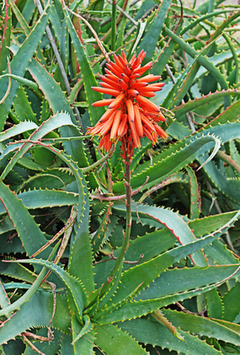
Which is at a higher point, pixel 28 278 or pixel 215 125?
pixel 215 125

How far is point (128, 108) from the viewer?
1.33ft

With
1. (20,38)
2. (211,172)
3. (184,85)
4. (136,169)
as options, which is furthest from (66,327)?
(20,38)

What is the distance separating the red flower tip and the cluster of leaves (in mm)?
134

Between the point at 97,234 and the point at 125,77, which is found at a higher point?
the point at 125,77

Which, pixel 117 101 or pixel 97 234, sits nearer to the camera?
pixel 117 101

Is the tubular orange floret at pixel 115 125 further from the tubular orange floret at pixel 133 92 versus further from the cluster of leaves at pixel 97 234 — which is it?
the cluster of leaves at pixel 97 234

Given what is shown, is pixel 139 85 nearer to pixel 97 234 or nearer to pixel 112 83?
pixel 112 83

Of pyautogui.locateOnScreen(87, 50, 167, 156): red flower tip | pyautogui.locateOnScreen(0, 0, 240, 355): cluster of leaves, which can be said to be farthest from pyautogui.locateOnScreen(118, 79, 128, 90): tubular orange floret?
pyautogui.locateOnScreen(0, 0, 240, 355): cluster of leaves

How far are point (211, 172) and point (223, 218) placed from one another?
21 cm

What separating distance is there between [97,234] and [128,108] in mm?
409

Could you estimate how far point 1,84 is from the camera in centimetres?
79

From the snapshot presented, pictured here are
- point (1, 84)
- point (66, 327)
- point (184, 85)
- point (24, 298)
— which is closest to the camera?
point (24, 298)

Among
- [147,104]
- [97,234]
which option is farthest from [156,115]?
[97,234]

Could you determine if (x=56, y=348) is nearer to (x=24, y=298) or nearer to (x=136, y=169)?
(x=24, y=298)
